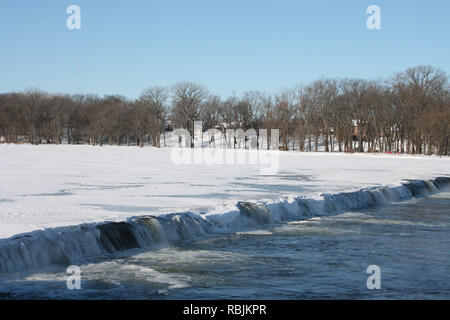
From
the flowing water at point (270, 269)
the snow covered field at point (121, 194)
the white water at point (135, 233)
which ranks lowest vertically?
the flowing water at point (270, 269)

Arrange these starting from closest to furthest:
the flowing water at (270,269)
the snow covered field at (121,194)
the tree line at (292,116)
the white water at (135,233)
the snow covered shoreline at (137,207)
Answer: the flowing water at (270,269) < the white water at (135,233) < the snow covered shoreline at (137,207) < the snow covered field at (121,194) < the tree line at (292,116)

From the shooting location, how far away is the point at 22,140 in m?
134

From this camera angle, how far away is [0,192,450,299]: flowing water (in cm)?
962

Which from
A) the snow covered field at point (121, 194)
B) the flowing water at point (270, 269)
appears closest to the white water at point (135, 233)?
the flowing water at point (270, 269)

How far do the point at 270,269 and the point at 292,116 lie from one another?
106266 mm

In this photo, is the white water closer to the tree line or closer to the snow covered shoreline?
the snow covered shoreline

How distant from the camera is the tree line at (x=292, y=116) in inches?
3612

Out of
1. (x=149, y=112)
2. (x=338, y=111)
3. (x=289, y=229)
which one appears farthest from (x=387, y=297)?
(x=149, y=112)

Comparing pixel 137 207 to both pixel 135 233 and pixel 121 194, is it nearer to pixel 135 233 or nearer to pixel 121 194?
pixel 135 233

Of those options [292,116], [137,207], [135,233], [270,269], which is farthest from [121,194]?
[292,116]

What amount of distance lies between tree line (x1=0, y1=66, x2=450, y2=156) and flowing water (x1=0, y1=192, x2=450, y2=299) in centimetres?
7009

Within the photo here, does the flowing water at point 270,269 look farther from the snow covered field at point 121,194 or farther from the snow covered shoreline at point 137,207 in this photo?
the snow covered field at point 121,194

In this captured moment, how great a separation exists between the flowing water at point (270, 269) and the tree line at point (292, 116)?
70094 millimetres

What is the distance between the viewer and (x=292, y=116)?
11631 centimetres
